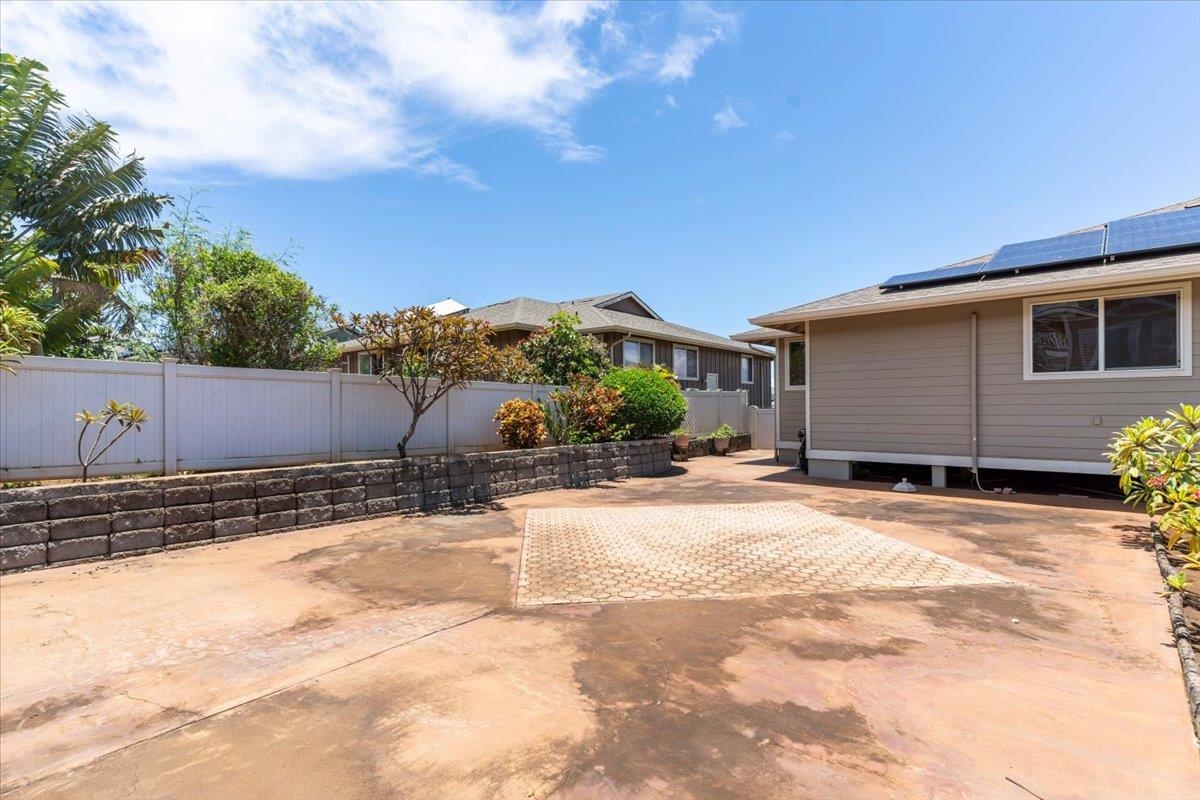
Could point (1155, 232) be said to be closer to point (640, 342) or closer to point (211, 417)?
point (640, 342)

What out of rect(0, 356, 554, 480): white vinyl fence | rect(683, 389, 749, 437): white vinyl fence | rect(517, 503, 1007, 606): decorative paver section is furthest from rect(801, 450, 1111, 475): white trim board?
rect(0, 356, 554, 480): white vinyl fence

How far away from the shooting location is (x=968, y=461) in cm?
900

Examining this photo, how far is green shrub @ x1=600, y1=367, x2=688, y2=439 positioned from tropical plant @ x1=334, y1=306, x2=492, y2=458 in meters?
4.47

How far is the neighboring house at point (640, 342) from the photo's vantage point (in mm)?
17328

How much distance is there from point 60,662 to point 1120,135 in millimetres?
14672

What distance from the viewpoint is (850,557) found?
511cm

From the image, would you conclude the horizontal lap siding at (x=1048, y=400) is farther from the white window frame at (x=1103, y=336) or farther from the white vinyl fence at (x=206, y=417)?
the white vinyl fence at (x=206, y=417)

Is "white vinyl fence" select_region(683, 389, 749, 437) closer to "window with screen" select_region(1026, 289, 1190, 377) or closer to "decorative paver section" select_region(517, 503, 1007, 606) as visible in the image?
"window with screen" select_region(1026, 289, 1190, 377)

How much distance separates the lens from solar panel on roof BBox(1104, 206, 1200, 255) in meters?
7.65

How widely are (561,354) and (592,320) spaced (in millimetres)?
5034

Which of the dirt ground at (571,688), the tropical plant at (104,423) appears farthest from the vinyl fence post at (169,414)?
the dirt ground at (571,688)

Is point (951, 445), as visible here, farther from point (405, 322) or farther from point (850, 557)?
point (405, 322)

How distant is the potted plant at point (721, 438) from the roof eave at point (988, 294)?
5.51m

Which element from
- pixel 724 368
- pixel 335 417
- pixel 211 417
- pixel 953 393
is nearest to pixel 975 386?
pixel 953 393
